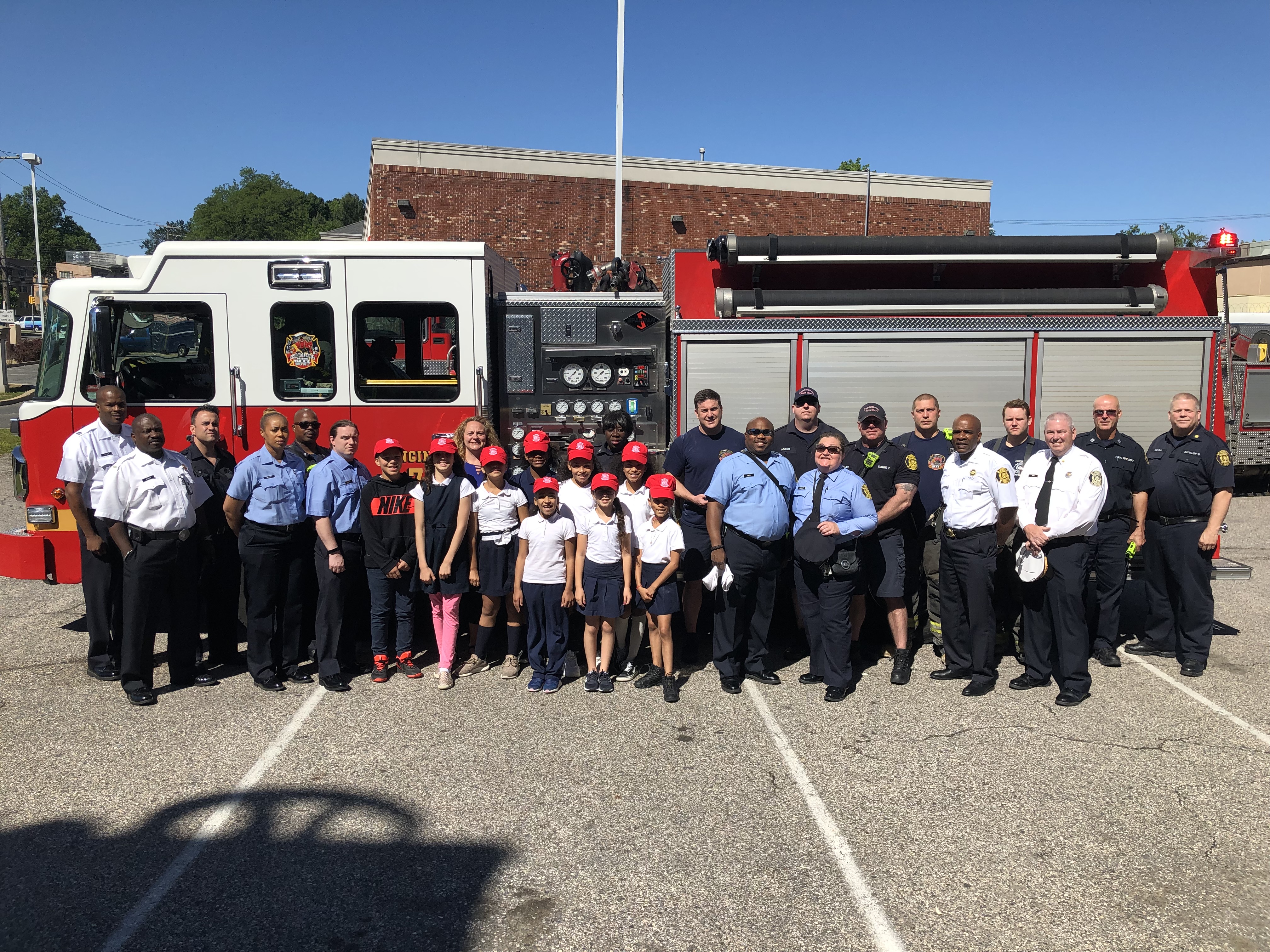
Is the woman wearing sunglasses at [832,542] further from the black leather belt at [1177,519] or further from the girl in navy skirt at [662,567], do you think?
the black leather belt at [1177,519]

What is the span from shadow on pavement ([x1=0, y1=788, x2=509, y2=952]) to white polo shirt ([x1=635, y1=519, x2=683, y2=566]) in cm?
215

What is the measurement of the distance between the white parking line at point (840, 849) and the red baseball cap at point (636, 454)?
176 cm

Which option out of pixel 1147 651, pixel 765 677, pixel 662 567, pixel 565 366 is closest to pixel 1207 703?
pixel 1147 651

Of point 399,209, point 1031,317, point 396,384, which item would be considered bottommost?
point 396,384

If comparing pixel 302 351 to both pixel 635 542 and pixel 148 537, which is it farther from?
pixel 635 542

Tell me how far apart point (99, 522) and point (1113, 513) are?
Result: 22.4 feet

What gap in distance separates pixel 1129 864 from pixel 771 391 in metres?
3.95

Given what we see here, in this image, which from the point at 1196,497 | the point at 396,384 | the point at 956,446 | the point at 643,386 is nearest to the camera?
the point at 956,446

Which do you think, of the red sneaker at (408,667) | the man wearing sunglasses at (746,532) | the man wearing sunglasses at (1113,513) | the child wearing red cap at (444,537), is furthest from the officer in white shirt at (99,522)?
the man wearing sunglasses at (1113,513)

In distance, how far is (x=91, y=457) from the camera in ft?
18.1

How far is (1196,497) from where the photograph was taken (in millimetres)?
5961

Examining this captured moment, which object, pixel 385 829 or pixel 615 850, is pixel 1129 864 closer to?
pixel 615 850

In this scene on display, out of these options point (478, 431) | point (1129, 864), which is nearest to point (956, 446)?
point (1129, 864)

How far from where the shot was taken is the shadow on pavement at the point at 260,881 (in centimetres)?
315
